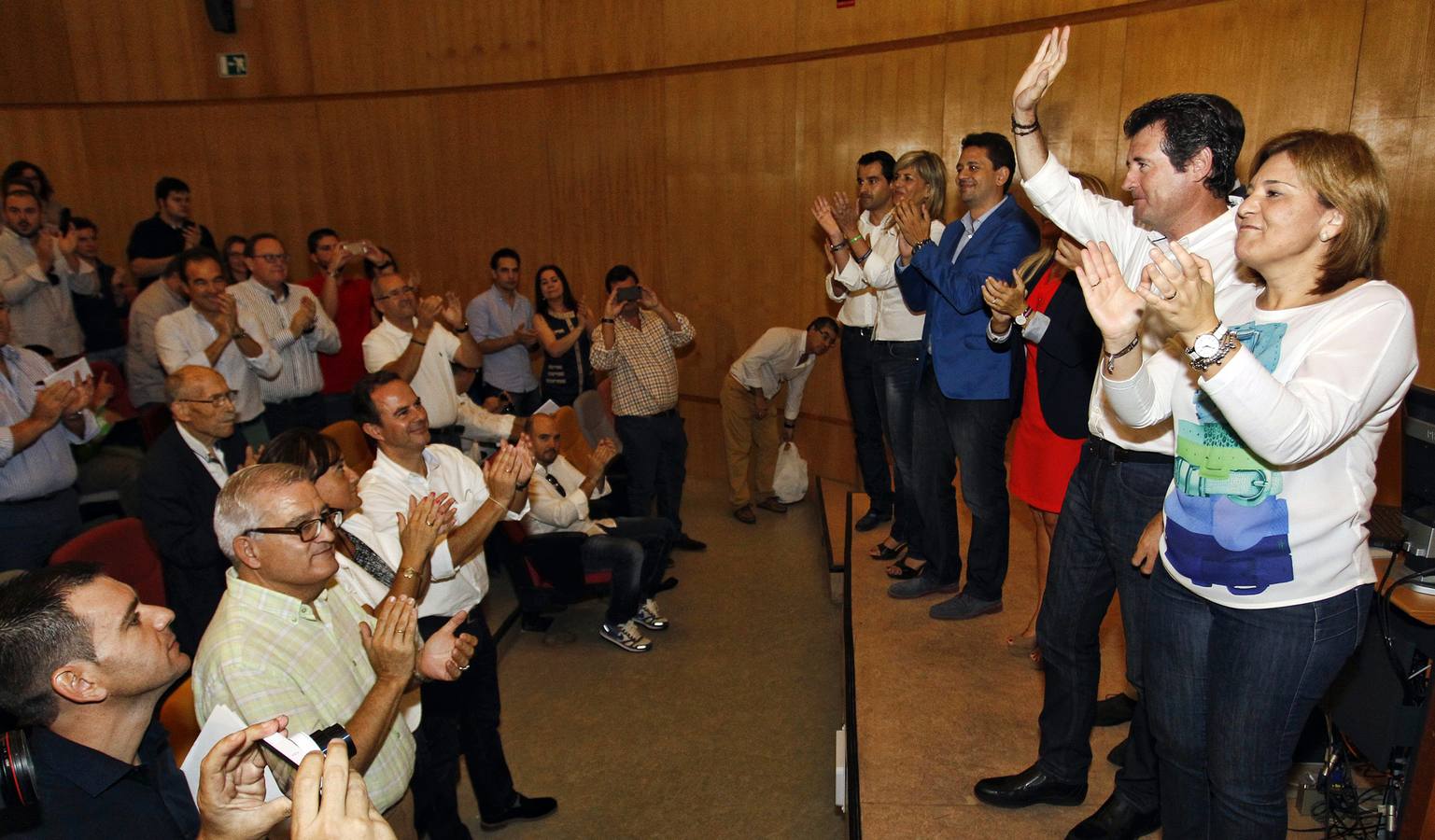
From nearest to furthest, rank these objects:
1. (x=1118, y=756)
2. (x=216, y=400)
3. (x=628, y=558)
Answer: (x=1118, y=756) → (x=216, y=400) → (x=628, y=558)

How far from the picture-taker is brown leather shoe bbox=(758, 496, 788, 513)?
5.89 m

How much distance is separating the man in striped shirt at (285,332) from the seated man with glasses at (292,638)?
2.88 m

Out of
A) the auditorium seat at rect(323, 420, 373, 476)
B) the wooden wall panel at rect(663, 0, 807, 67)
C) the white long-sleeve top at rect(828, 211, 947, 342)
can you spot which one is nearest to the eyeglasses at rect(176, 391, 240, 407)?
the auditorium seat at rect(323, 420, 373, 476)

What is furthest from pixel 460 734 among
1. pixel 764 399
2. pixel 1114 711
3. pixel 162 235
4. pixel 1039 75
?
pixel 162 235

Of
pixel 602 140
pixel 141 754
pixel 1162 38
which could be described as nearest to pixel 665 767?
pixel 141 754

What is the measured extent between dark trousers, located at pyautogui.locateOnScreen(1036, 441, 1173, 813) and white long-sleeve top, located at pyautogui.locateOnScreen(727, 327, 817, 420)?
139 inches

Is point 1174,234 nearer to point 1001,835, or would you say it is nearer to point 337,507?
point 1001,835

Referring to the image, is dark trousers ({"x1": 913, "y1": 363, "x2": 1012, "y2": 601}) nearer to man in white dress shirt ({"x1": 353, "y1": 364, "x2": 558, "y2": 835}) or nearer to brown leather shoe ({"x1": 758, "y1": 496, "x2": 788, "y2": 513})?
man in white dress shirt ({"x1": 353, "y1": 364, "x2": 558, "y2": 835})

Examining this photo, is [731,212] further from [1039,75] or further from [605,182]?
[1039,75]

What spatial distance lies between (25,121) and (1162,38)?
848 centimetres

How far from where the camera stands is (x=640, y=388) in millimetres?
5051

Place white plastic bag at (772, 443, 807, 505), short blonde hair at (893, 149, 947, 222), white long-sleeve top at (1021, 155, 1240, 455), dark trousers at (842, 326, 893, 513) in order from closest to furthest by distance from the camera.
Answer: white long-sleeve top at (1021, 155, 1240, 455) → short blonde hair at (893, 149, 947, 222) → dark trousers at (842, 326, 893, 513) → white plastic bag at (772, 443, 807, 505)

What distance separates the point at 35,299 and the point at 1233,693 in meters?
5.83

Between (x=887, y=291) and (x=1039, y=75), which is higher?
(x=1039, y=75)
